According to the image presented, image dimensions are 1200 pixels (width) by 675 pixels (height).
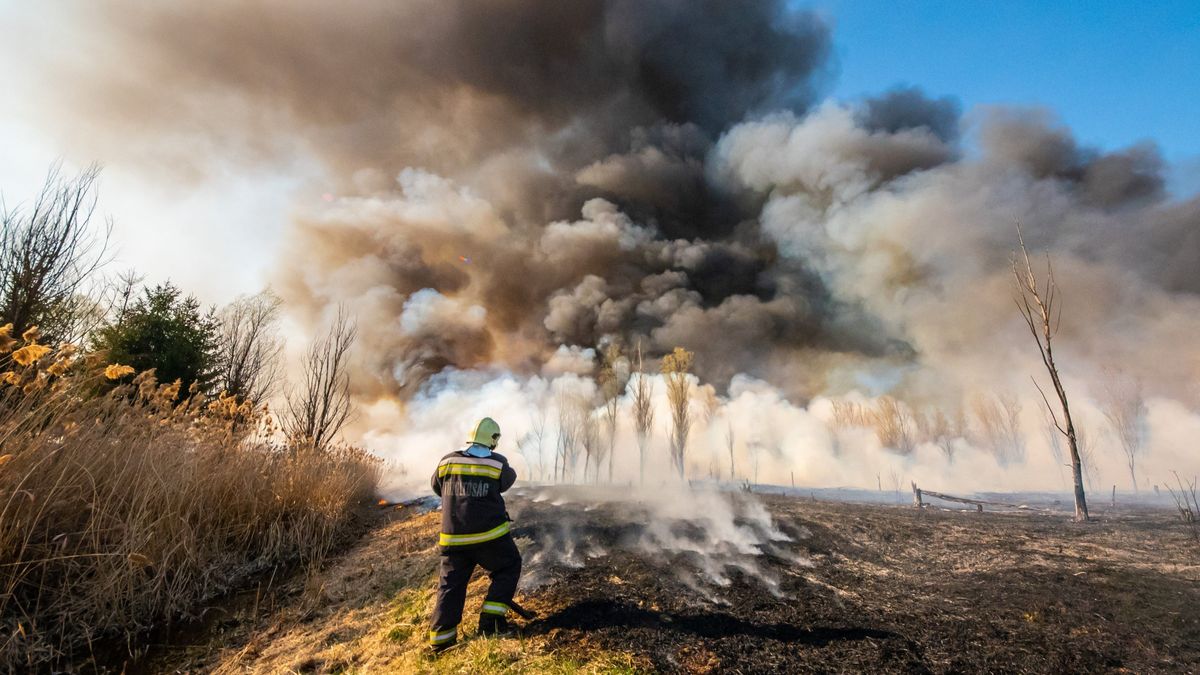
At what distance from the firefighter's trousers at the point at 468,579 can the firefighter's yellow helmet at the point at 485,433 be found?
1.16 metres

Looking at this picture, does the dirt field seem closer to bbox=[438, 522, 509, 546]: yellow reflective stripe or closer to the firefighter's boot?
the firefighter's boot

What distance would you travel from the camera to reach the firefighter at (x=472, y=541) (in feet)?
16.5

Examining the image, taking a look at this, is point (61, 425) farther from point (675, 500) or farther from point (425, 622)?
point (675, 500)

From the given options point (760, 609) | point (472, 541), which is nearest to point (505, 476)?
point (472, 541)

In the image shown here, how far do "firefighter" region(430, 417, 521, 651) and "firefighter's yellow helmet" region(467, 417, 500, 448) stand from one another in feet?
0.51

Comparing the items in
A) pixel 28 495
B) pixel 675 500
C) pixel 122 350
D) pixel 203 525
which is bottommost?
pixel 675 500

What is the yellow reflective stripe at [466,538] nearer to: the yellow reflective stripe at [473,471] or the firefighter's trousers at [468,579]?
the firefighter's trousers at [468,579]

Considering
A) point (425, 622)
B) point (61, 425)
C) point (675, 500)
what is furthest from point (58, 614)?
point (675, 500)

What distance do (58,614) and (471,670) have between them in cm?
469

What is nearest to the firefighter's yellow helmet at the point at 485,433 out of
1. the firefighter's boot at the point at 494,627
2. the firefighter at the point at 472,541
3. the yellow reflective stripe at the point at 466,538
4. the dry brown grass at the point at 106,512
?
the firefighter at the point at 472,541

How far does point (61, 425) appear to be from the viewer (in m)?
5.89

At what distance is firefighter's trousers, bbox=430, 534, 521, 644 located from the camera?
16.4ft

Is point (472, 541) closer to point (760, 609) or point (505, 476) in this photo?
point (505, 476)

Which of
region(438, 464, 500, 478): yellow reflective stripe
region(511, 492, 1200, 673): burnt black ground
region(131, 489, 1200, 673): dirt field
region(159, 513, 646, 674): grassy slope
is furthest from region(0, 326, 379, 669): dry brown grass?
region(511, 492, 1200, 673): burnt black ground
